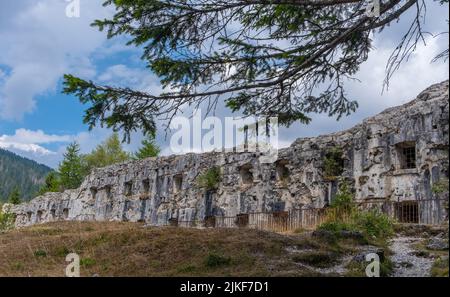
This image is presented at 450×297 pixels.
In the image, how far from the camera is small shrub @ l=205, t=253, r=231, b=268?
9.05m

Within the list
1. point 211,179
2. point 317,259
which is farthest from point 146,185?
point 317,259

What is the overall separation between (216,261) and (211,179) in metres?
14.1

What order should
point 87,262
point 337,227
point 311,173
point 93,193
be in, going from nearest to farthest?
point 87,262, point 337,227, point 311,173, point 93,193

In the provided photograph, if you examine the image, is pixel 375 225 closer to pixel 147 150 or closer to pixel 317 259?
pixel 317 259

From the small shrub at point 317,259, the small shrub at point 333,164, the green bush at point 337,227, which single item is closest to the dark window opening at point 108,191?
the small shrub at point 333,164

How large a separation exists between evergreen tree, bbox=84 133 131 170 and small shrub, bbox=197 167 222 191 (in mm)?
28965

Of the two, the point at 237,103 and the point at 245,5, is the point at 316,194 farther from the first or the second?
the point at 245,5

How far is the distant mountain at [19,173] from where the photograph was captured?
6373 inches

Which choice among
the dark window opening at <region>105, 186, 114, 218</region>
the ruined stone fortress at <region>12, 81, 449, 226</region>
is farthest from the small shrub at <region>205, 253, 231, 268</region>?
the dark window opening at <region>105, 186, 114, 218</region>

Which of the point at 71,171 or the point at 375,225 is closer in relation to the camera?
the point at 375,225

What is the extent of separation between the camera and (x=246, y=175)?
22.3m

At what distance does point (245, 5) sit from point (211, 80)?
155 cm

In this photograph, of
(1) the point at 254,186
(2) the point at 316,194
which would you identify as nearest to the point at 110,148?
(1) the point at 254,186

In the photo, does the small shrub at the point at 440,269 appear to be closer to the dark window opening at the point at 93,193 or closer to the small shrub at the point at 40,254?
the small shrub at the point at 40,254
